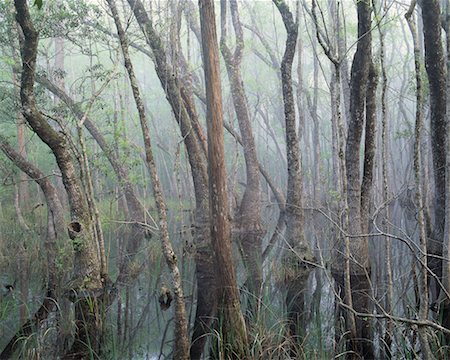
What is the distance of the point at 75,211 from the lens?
827cm

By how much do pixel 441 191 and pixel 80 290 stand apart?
6.08 metres

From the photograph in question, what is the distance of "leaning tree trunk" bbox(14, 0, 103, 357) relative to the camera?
7.05 metres

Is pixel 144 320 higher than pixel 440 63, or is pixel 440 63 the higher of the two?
pixel 440 63

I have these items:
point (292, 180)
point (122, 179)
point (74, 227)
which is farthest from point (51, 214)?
point (292, 180)

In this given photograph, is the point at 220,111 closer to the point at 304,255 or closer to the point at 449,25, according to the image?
the point at 449,25

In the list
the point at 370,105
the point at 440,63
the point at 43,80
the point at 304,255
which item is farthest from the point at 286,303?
the point at 43,80

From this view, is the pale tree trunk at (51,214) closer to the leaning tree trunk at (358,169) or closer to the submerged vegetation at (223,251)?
the submerged vegetation at (223,251)

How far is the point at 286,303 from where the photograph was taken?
8.38 m

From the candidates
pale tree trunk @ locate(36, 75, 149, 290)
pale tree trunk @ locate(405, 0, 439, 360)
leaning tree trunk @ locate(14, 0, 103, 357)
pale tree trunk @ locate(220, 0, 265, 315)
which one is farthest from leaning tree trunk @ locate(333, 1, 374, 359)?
pale tree trunk @ locate(36, 75, 149, 290)

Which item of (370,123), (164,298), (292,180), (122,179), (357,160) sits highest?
(370,123)

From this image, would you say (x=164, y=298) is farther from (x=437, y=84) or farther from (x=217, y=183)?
(x=437, y=84)

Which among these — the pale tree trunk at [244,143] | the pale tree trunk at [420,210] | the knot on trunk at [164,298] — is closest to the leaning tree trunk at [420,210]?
the pale tree trunk at [420,210]

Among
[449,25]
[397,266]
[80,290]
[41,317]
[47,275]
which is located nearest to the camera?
[449,25]

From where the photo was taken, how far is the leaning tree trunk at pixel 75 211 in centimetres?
705
